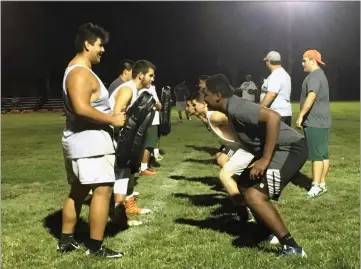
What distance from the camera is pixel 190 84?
46.8 m

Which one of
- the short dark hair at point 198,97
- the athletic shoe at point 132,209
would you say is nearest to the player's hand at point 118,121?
the short dark hair at point 198,97

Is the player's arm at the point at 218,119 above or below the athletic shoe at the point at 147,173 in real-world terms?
above

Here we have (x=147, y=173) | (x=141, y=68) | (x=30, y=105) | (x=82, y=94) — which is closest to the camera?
(x=82, y=94)

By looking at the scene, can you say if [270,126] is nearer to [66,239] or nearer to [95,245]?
[95,245]

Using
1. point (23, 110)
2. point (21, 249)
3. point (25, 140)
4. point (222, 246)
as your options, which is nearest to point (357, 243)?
point (222, 246)

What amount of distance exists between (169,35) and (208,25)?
462cm

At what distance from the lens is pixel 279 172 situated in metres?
4.34

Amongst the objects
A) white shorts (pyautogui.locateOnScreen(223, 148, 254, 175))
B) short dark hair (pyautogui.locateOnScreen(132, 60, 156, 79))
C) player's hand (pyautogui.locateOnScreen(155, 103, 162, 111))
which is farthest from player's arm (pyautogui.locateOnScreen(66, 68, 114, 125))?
player's hand (pyautogui.locateOnScreen(155, 103, 162, 111))

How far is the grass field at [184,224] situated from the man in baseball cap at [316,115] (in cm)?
43

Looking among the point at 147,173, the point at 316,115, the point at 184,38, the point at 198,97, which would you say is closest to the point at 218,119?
the point at 198,97

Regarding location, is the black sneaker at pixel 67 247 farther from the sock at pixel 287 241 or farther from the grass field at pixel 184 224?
the sock at pixel 287 241

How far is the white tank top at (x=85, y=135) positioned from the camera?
13.9 ft

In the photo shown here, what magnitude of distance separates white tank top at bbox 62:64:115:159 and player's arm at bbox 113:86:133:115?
774 millimetres

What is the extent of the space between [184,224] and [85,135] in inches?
70.5
